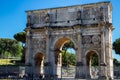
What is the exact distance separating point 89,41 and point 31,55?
26.4ft

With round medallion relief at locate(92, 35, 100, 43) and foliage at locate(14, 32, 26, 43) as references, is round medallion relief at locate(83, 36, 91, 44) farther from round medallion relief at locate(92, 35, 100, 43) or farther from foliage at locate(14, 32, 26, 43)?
foliage at locate(14, 32, 26, 43)

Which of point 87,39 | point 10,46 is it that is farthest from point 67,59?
point 87,39

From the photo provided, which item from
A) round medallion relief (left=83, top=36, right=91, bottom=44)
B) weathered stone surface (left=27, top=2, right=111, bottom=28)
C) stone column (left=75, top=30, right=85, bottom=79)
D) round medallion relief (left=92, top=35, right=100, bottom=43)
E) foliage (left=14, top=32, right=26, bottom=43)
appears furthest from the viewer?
foliage (left=14, top=32, right=26, bottom=43)

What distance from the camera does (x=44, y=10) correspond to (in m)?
31.9

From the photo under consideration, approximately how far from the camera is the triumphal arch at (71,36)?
27.9 meters

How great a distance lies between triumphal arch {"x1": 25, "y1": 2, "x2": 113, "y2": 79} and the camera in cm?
2789

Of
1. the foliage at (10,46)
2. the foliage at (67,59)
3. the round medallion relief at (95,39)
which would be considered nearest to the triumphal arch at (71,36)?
the round medallion relief at (95,39)

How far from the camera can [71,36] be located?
29750 millimetres

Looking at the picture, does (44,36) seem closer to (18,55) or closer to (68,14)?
(68,14)

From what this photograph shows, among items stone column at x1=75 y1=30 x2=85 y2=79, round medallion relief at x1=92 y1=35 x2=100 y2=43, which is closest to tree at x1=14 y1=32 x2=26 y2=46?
stone column at x1=75 y1=30 x2=85 y2=79

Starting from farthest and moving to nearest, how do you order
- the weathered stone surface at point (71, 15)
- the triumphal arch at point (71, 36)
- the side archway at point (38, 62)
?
the side archway at point (38, 62)
the weathered stone surface at point (71, 15)
the triumphal arch at point (71, 36)

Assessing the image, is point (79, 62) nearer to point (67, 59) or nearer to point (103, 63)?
point (103, 63)

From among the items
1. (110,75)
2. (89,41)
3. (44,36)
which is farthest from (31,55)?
(110,75)

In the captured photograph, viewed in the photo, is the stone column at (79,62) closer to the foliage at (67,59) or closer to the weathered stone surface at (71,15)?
the weathered stone surface at (71,15)
